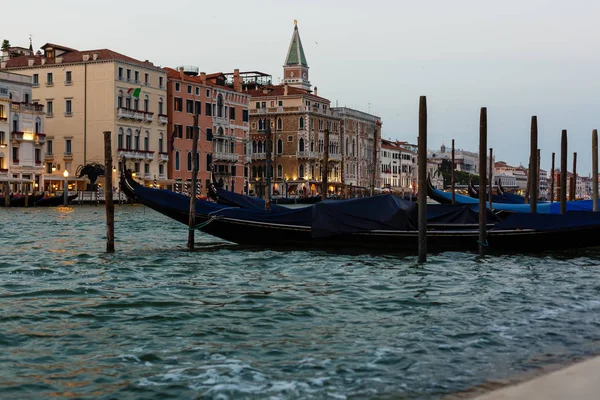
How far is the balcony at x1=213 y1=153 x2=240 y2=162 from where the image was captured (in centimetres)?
5247

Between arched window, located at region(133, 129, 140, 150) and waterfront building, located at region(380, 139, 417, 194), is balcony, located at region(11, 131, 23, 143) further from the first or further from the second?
waterfront building, located at region(380, 139, 417, 194)

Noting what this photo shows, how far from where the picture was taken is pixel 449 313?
7539mm

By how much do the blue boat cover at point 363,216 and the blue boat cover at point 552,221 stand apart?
1.50 meters

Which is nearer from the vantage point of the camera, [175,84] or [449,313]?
[449,313]

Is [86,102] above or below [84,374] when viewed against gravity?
above

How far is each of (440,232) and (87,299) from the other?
640 cm

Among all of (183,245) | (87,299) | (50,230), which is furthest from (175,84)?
(87,299)

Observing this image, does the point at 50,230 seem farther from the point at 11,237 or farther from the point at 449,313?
the point at 449,313

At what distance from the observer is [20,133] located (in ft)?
133

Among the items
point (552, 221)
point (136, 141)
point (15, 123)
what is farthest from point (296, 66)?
point (552, 221)

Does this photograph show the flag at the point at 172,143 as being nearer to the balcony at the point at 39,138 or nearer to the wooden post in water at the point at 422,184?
the balcony at the point at 39,138

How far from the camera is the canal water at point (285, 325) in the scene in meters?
5.07

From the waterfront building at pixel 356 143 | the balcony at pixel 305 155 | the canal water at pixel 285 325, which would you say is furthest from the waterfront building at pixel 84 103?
the canal water at pixel 285 325

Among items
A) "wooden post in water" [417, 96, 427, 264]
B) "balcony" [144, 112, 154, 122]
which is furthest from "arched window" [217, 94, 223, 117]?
"wooden post in water" [417, 96, 427, 264]
